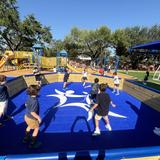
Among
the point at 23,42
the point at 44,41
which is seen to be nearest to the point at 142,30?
the point at 44,41

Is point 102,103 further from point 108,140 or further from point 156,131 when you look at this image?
point 156,131

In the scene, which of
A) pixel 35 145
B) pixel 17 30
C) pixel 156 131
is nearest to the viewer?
pixel 35 145

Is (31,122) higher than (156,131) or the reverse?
higher

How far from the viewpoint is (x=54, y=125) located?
24.7ft

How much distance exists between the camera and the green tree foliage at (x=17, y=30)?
41812mm

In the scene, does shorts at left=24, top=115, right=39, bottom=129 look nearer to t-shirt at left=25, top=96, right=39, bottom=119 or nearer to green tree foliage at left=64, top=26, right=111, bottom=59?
t-shirt at left=25, top=96, right=39, bottom=119

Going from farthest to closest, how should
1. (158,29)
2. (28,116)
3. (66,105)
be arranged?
(158,29) < (66,105) < (28,116)

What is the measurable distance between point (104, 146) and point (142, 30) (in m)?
67.1

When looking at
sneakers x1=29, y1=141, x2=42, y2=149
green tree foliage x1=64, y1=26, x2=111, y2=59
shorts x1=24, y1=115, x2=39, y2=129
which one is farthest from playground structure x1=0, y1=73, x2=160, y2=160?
green tree foliage x1=64, y1=26, x2=111, y2=59

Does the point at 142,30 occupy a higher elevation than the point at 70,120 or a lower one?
higher

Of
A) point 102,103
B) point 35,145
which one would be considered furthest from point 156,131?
point 35,145

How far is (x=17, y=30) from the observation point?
44438 millimetres

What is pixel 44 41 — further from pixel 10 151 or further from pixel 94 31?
pixel 10 151

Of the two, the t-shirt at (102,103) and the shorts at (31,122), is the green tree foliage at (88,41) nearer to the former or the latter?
the t-shirt at (102,103)
